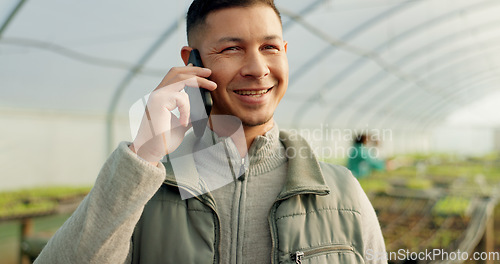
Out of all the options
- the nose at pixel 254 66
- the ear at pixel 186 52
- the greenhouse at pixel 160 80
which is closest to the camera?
the nose at pixel 254 66

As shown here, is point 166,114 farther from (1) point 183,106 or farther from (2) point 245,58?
(2) point 245,58

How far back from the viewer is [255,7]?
874 mm

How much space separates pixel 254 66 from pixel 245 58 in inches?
1.3

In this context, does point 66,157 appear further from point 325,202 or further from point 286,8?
point 325,202

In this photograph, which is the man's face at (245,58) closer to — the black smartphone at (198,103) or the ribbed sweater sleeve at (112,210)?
the black smartphone at (198,103)

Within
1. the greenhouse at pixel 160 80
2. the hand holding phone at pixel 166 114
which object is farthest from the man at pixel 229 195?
the greenhouse at pixel 160 80

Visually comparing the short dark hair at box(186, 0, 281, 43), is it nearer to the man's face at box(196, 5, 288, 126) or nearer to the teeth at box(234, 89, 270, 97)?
the man's face at box(196, 5, 288, 126)

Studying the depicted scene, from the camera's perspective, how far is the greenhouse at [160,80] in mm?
3928

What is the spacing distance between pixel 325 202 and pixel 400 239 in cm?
321

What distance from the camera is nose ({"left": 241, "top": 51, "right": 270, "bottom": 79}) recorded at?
2.80ft

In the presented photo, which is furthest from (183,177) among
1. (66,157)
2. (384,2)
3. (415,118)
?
(415,118)

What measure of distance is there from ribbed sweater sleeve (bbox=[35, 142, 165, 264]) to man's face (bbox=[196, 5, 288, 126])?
0.25 metres

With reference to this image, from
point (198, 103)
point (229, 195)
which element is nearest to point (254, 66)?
point (198, 103)

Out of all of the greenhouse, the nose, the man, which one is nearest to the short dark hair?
the man
